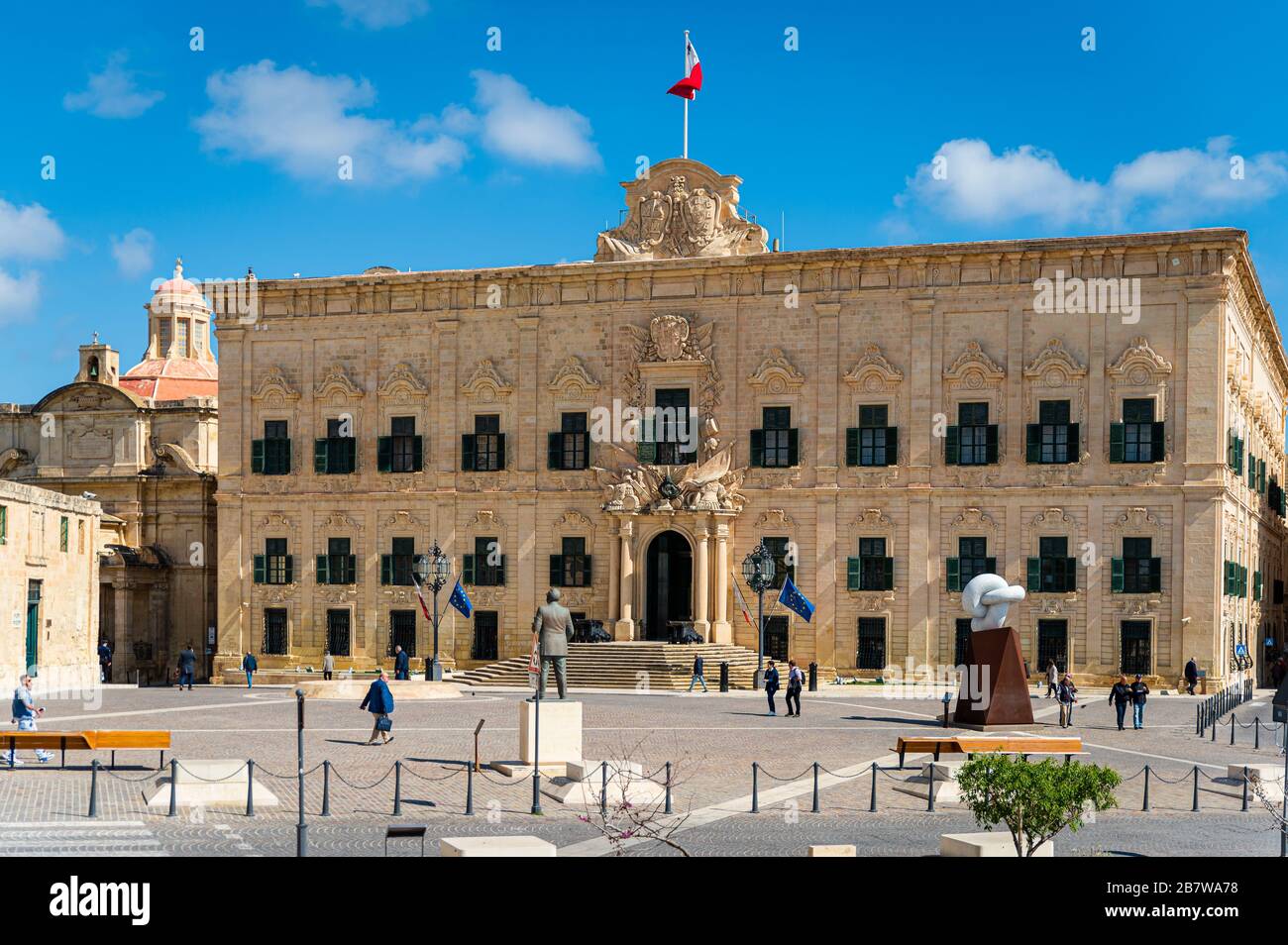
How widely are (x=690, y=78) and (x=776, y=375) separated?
10742mm

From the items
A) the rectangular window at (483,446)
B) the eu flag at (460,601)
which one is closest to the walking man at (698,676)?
the eu flag at (460,601)

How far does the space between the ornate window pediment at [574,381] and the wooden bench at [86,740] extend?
95.7 feet

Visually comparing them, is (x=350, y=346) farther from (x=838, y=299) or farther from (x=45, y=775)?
(x=45, y=775)

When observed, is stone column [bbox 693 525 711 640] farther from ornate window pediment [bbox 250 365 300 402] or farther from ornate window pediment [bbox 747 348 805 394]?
ornate window pediment [bbox 250 365 300 402]

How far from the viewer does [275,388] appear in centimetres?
5619

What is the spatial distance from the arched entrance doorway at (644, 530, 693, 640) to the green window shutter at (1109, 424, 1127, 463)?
1397cm

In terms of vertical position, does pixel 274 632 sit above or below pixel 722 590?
below

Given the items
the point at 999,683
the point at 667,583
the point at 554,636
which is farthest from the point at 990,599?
the point at 667,583

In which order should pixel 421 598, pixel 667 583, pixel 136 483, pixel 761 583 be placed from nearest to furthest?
pixel 761 583
pixel 421 598
pixel 667 583
pixel 136 483

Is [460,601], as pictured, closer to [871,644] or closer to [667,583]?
[667,583]

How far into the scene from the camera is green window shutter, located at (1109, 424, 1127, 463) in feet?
158

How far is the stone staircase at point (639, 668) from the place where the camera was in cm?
4806

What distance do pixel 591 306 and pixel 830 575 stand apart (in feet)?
40.1

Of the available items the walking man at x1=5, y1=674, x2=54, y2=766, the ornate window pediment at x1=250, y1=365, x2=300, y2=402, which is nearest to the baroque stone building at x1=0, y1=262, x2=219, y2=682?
the ornate window pediment at x1=250, y1=365, x2=300, y2=402
